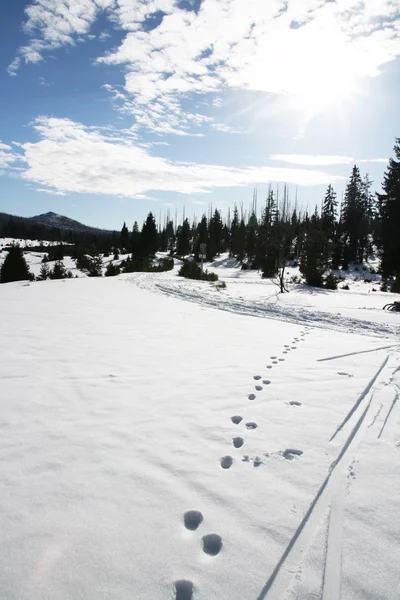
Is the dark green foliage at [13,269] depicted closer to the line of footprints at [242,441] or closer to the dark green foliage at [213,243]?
the line of footprints at [242,441]

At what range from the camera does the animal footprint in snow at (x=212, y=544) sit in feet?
6.15

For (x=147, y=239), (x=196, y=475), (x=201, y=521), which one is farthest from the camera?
(x=147, y=239)

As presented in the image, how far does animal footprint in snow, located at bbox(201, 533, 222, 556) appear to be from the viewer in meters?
1.88

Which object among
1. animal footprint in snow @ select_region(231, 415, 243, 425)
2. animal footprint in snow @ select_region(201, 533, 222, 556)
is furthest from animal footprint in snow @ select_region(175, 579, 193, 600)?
animal footprint in snow @ select_region(231, 415, 243, 425)

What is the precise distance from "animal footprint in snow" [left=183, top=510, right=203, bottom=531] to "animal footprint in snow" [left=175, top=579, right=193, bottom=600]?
343mm

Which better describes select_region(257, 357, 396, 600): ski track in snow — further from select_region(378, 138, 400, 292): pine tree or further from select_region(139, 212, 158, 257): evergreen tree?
select_region(139, 212, 158, 257): evergreen tree

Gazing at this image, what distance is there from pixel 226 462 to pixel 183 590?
108 centimetres

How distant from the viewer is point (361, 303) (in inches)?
552

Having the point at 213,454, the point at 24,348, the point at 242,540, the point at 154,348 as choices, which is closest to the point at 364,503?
the point at 242,540

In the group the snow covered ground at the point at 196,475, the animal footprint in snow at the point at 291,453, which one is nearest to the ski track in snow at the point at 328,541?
the snow covered ground at the point at 196,475

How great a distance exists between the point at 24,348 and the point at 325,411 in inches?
174

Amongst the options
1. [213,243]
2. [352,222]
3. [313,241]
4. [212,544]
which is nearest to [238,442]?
[212,544]

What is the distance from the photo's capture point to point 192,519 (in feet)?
6.91

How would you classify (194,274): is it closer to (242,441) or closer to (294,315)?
(294,315)
